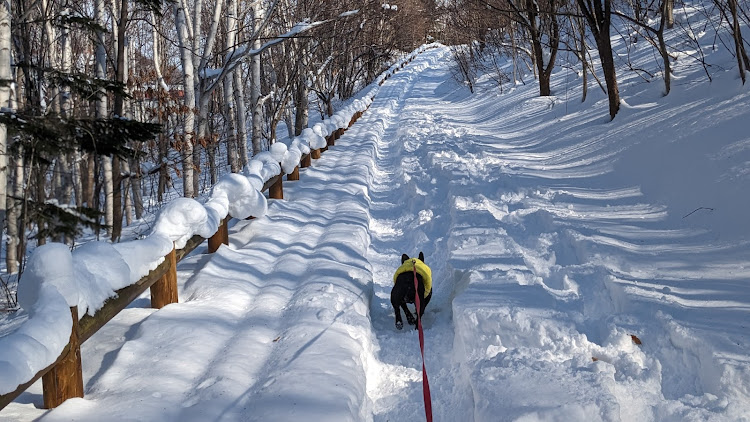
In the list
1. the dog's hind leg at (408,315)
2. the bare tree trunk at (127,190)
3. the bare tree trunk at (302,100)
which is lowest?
the bare tree trunk at (127,190)

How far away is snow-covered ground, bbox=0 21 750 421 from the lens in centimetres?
339

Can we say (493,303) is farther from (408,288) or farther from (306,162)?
(306,162)

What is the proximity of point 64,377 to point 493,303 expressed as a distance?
3.04m

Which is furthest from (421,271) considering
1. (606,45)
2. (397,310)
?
(606,45)

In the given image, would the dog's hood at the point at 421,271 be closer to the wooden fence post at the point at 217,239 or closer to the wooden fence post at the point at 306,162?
the wooden fence post at the point at 217,239

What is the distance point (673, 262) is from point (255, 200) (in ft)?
14.7

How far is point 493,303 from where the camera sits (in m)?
4.71

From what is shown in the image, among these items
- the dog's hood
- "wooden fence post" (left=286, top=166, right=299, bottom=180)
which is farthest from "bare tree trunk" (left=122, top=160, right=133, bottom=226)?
the dog's hood

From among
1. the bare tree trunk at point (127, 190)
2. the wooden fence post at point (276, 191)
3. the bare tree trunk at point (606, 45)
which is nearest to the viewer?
the wooden fence post at point (276, 191)

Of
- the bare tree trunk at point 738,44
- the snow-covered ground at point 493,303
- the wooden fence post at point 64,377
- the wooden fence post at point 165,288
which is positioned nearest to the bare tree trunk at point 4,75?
the snow-covered ground at point 493,303

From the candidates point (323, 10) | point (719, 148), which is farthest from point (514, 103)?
point (719, 148)

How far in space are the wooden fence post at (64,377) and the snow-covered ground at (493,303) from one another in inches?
3.8

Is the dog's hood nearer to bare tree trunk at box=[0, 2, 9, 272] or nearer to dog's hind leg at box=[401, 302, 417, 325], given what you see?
dog's hind leg at box=[401, 302, 417, 325]

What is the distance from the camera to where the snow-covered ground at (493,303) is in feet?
11.1
